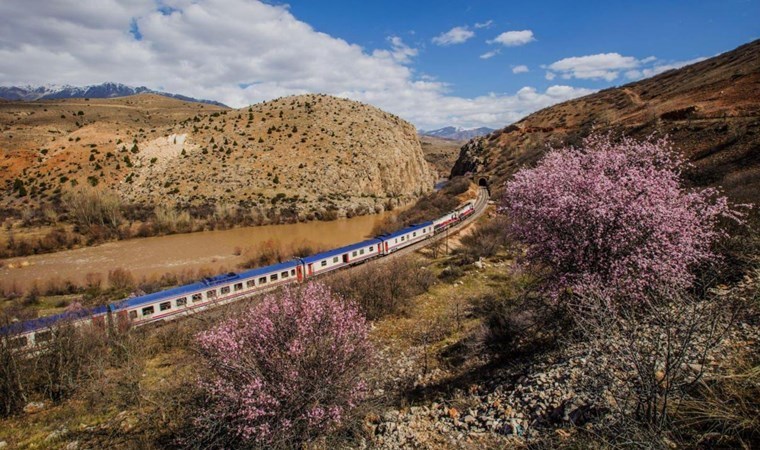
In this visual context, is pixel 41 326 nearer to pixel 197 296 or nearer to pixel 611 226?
pixel 197 296

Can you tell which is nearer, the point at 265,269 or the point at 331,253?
the point at 265,269

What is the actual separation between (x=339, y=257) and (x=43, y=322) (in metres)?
17.8

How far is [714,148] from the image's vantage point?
92.7 feet

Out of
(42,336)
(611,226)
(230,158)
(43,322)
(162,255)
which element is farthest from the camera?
(230,158)

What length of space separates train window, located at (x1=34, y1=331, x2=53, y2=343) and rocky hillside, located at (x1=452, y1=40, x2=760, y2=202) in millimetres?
21878

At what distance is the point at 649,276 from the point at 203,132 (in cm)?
7737

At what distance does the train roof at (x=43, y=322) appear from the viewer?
1348 cm

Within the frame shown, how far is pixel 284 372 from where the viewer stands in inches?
283

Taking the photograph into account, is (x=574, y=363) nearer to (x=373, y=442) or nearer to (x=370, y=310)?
(x=373, y=442)

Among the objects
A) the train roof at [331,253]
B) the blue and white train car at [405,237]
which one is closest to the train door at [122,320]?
the train roof at [331,253]

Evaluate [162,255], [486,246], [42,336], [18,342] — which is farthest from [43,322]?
[486,246]

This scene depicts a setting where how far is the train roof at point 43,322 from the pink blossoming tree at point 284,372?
10.9 meters

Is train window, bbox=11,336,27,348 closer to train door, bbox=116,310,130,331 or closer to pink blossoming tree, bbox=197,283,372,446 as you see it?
train door, bbox=116,310,130,331

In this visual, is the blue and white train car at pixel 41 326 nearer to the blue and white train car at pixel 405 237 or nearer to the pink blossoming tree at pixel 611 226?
the pink blossoming tree at pixel 611 226
